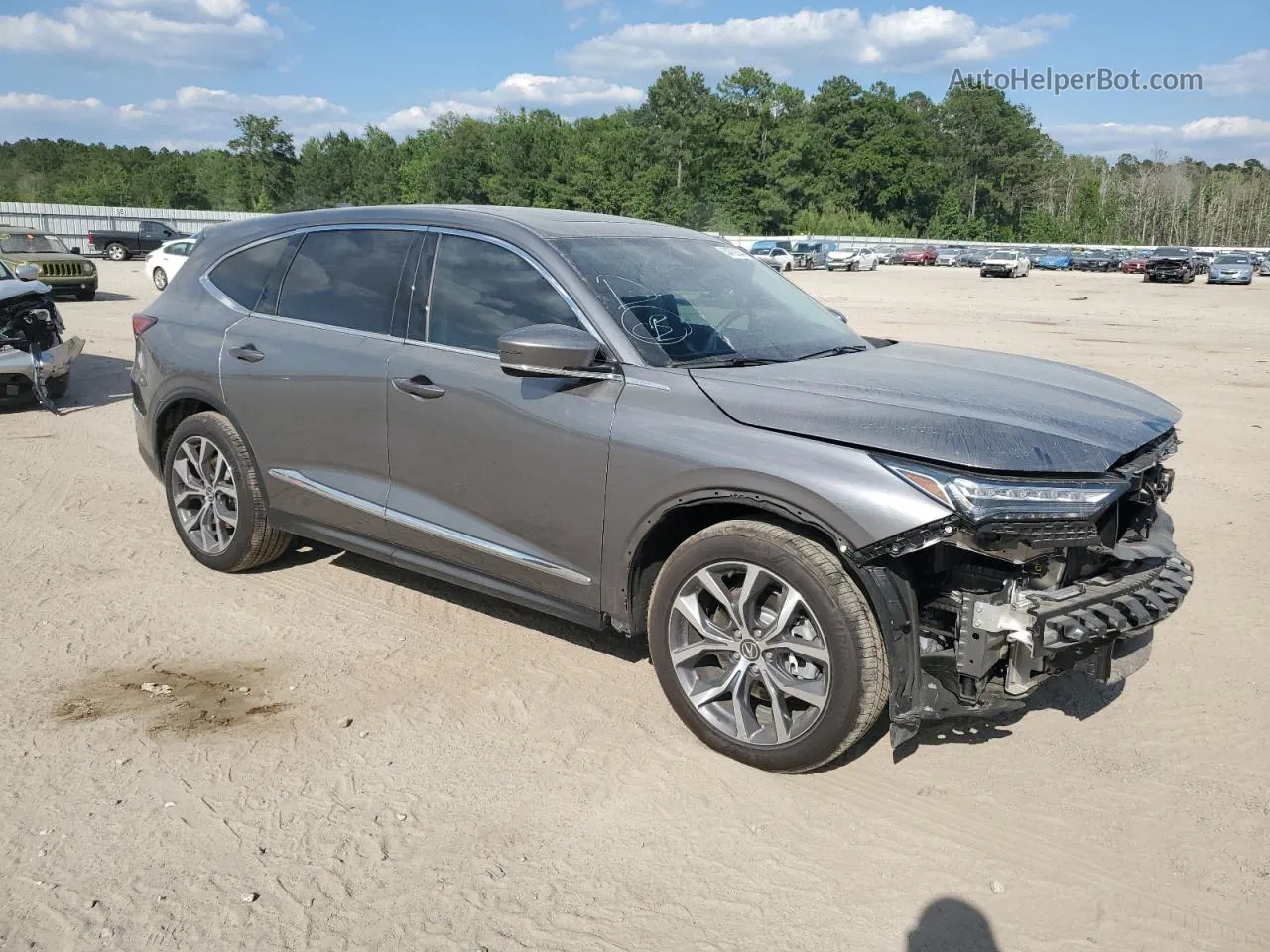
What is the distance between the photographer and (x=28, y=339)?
10156 millimetres

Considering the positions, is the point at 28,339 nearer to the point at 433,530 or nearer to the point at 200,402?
the point at 200,402

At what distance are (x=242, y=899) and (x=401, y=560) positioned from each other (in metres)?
1.90

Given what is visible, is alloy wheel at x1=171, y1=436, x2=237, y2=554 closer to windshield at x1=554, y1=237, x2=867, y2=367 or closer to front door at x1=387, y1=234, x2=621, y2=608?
front door at x1=387, y1=234, x2=621, y2=608

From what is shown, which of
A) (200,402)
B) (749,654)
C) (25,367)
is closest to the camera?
(749,654)

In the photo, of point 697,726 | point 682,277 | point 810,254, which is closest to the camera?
point 697,726

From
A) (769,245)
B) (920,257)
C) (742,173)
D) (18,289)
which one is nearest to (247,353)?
(18,289)

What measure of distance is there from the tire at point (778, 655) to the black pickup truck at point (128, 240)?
140 ft

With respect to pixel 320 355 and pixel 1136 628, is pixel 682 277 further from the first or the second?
pixel 1136 628

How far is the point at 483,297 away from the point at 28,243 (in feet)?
74.6

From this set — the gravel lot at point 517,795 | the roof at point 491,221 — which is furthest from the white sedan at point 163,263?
the roof at point 491,221

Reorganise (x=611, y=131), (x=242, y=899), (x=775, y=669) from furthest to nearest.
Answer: (x=611, y=131), (x=775, y=669), (x=242, y=899)

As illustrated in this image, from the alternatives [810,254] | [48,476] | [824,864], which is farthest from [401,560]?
[810,254]

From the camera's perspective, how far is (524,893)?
3.01 m

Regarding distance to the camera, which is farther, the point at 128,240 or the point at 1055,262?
the point at 1055,262
